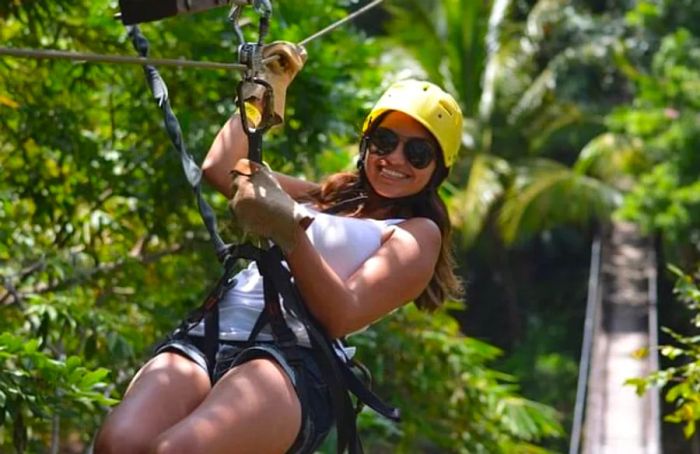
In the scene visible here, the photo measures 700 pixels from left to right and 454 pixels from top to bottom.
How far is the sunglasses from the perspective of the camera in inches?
107

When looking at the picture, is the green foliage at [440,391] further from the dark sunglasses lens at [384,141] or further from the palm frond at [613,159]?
the palm frond at [613,159]

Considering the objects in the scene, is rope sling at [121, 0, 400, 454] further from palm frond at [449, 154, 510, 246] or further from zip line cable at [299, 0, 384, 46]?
palm frond at [449, 154, 510, 246]

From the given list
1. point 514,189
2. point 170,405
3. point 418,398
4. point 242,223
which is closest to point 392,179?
point 242,223

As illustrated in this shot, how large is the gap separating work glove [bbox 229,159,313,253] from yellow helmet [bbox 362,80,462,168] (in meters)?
0.39

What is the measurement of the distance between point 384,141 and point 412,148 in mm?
56

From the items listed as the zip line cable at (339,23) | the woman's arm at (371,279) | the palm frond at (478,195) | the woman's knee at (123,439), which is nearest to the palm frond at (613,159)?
the palm frond at (478,195)

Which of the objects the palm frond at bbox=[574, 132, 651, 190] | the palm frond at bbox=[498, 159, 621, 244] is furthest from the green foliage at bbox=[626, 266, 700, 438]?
the palm frond at bbox=[498, 159, 621, 244]

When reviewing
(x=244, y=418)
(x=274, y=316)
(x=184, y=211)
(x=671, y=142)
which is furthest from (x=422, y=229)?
(x=671, y=142)

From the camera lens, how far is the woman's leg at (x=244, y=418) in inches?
87.3

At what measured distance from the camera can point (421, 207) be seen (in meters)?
2.76

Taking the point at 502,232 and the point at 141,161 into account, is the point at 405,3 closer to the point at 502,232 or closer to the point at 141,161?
the point at 502,232

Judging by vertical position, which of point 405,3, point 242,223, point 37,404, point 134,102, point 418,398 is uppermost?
point 405,3

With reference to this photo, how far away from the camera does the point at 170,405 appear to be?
2332mm

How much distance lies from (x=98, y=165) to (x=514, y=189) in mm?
8463
